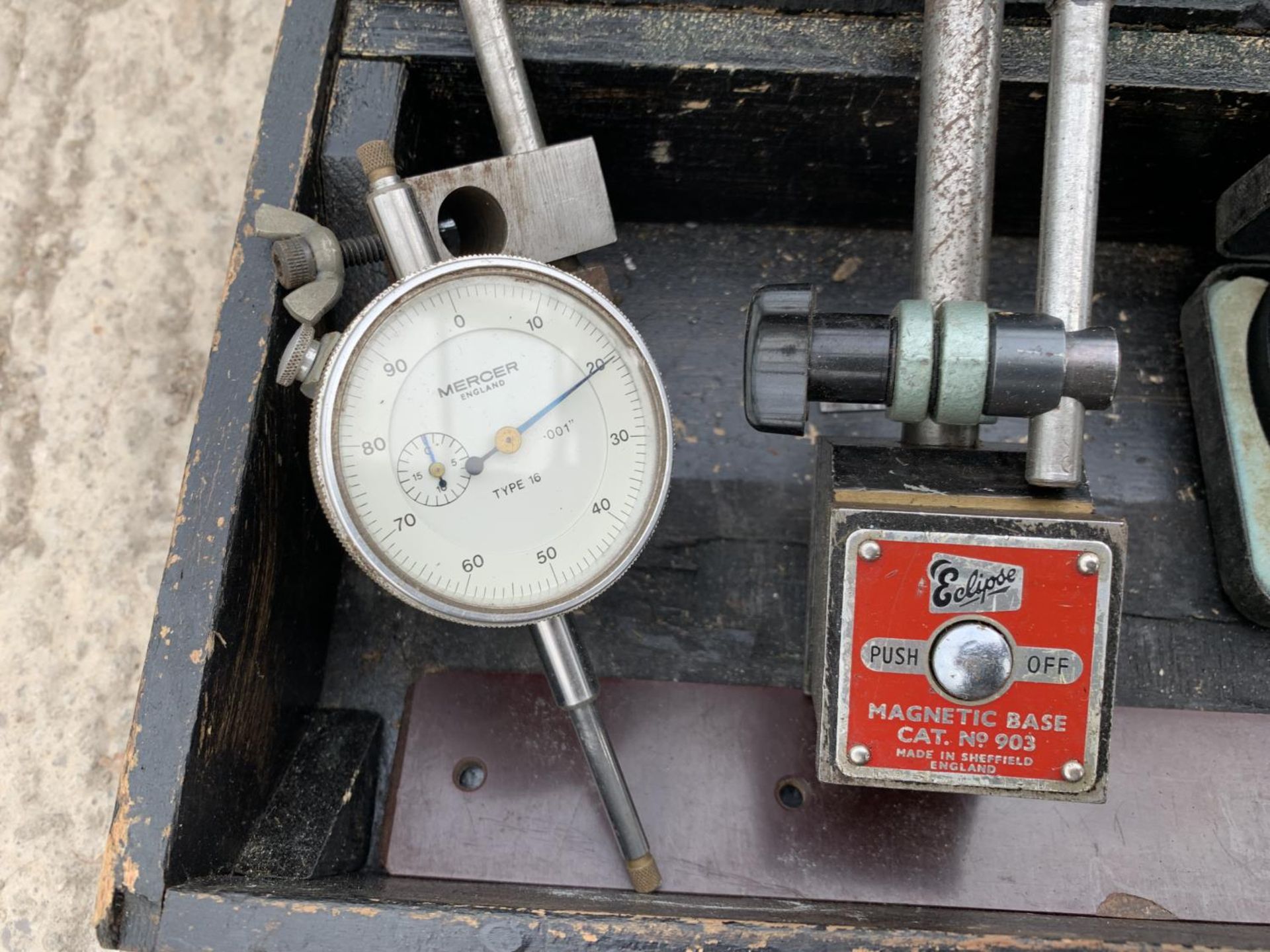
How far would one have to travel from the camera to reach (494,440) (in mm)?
747

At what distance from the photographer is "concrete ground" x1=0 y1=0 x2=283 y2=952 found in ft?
3.90

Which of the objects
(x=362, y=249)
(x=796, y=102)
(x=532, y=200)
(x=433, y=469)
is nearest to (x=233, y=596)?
(x=433, y=469)

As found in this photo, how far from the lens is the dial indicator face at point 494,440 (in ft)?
2.39

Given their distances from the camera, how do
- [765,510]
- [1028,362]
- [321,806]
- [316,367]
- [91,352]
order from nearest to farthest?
[1028,362], [316,367], [321,806], [765,510], [91,352]

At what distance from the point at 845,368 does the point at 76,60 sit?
1.22 m

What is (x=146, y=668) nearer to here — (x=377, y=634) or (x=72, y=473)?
(x=377, y=634)

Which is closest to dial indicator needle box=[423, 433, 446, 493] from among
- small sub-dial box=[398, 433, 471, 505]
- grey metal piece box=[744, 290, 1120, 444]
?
small sub-dial box=[398, 433, 471, 505]

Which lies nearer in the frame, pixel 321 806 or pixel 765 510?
pixel 321 806

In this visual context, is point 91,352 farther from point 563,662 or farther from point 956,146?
point 956,146

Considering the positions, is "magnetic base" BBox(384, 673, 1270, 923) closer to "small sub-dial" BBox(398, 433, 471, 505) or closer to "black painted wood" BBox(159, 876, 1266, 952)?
"black painted wood" BBox(159, 876, 1266, 952)

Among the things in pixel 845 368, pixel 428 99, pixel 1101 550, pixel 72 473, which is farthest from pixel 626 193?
pixel 72 473

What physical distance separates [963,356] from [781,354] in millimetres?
119

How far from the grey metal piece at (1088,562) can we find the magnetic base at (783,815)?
0.92 ft

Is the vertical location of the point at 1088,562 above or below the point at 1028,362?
below
